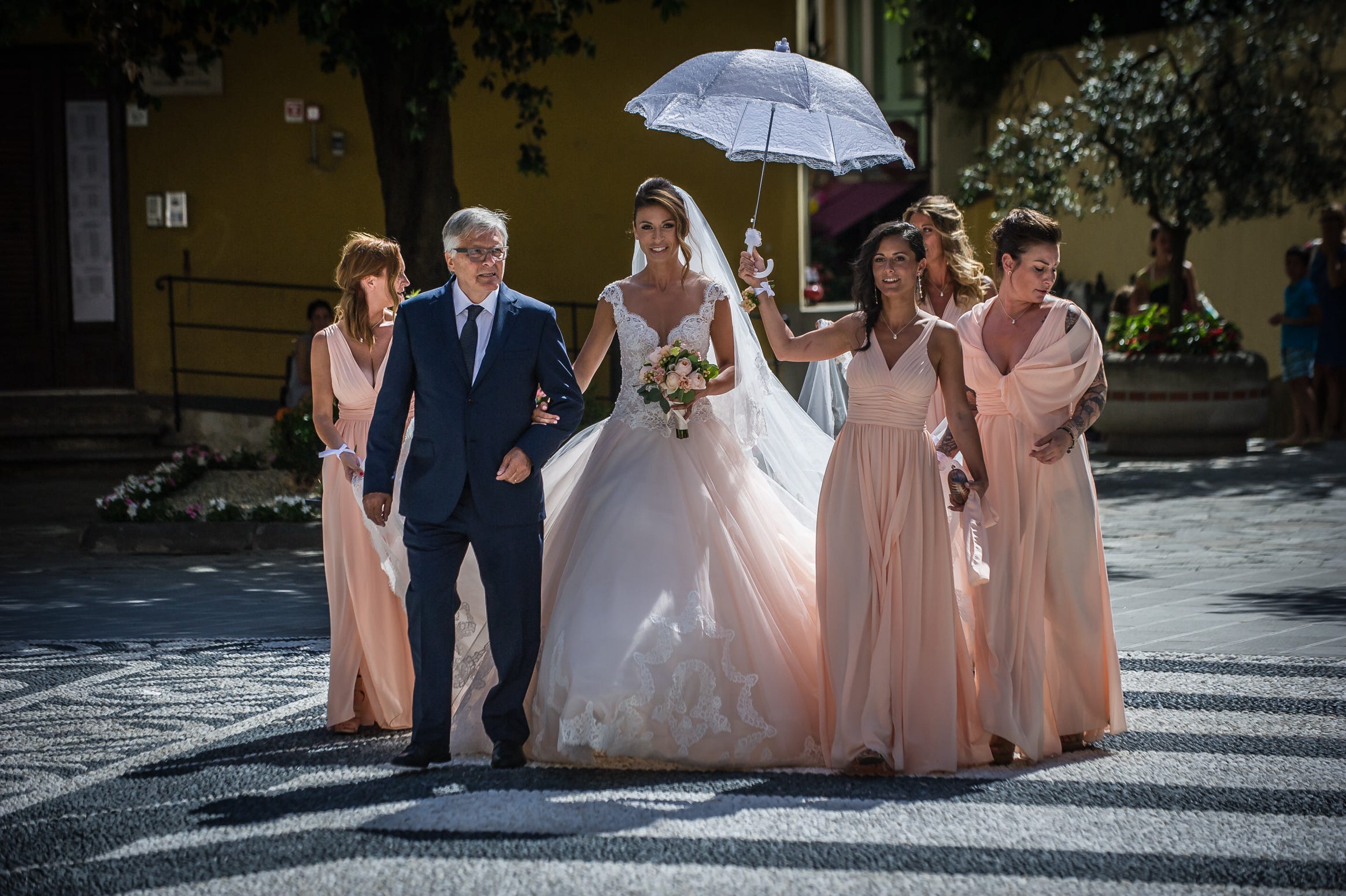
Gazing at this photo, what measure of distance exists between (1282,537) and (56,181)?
12.3 meters

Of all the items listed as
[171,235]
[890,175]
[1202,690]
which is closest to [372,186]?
[171,235]

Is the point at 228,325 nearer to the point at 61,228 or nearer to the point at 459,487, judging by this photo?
the point at 61,228

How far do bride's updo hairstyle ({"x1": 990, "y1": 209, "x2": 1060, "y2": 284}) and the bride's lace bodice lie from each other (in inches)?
43.3

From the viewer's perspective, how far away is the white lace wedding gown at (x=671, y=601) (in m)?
4.91

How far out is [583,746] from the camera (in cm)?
488

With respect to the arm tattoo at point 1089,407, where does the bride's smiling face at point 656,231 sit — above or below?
above

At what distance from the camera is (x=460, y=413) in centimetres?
495

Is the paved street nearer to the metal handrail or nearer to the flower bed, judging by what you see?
the flower bed

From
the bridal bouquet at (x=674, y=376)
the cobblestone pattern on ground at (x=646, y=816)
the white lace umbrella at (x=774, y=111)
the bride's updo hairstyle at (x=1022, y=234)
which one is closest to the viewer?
the cobblestone pattern on ground at (x=646, y=816)

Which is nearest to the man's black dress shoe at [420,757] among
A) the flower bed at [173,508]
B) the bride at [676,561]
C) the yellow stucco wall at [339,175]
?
the bride at [676,561]

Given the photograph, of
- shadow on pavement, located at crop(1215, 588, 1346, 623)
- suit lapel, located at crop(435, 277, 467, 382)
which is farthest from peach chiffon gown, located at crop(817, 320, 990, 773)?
shadow on pavement, located at crop(1215, 588, 1346, 623)

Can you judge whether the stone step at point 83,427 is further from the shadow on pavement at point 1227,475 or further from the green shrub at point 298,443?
the shadow on pavement at point 1227,475

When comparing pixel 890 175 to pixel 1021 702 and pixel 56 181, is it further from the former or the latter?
pixel 1021 702

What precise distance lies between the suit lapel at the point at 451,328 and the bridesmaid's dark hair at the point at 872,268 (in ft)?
4.63
